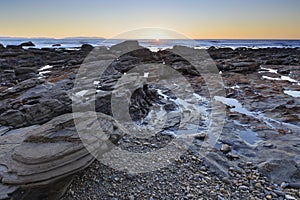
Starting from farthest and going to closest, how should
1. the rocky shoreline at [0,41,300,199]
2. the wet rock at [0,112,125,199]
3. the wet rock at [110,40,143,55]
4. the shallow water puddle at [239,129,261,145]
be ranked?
1. the wet rock at [110,40,143,55]
2. the shallow water puddle at [239,129,261,145]
3. the rocky shoreline at [0,41,300,199]
4. the wet rock at [0,112,125,199]

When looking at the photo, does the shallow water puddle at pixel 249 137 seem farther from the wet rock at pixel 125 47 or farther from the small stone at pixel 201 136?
the wet rock at pixel 125 47

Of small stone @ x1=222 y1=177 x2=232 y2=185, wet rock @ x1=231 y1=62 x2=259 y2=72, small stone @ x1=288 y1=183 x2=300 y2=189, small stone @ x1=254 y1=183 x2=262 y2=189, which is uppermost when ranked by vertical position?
wet rock @ x1=231 y1=62 x2=259 y2=72

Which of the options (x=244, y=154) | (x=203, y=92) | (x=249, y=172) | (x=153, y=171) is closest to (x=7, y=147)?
(x=153, y=171)

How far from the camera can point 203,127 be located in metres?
7.54

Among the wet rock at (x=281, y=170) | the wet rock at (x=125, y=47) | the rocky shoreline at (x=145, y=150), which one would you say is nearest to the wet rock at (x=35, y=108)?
the rocky shoreline at (x=145, y=150)

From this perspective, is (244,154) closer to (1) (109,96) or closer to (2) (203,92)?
(1) (109,96)

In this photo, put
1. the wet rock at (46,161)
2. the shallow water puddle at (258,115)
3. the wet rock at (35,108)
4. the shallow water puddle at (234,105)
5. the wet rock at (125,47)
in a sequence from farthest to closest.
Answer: the wet rock at (125,47) → the shallow water puddle at (234,105) → the shallow water puddle at (258,115) → the wet rock at (35,108) → the wet rock at (46,161)

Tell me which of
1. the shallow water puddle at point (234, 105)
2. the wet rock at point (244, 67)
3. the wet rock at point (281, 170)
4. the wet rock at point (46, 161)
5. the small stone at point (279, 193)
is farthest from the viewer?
the wet rock at point (244, 67)

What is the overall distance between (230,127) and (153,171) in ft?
13.3

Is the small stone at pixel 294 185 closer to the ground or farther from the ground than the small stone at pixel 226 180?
closer to the ground

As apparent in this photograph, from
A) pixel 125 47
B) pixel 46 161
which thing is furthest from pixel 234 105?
pixel 125 47

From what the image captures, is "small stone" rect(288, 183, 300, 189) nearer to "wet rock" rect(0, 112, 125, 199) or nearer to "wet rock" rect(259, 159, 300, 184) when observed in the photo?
"wet rock" rect(259, 159, 300, 184)

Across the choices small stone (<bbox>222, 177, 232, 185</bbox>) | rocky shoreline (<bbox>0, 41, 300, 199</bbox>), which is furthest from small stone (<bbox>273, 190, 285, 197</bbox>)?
small stone (<bbox>222, 177, 232, 185</bbox>)

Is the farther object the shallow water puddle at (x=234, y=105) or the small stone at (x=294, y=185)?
the shallow water puddle at (x=234, y=105)
